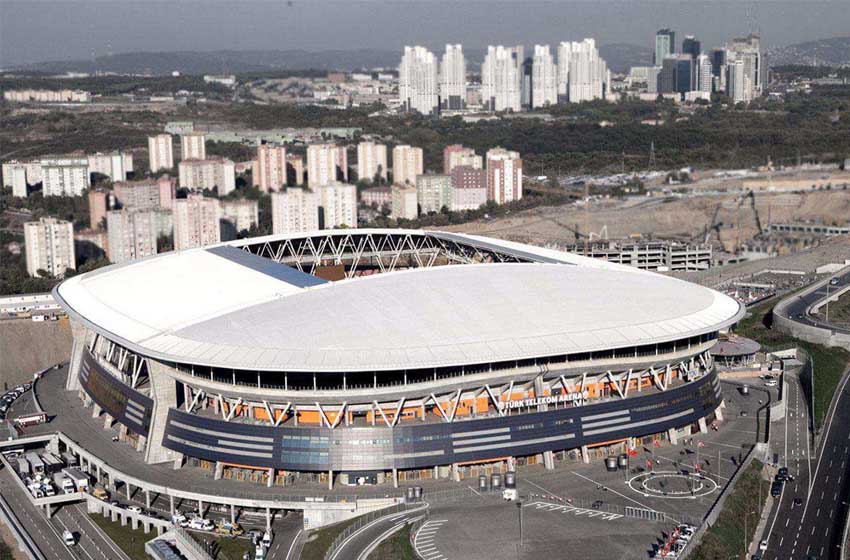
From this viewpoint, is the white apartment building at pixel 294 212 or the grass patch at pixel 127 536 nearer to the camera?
the grass patch at pixel 127 536

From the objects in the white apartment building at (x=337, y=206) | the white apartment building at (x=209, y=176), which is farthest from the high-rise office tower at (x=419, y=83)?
the white apartment building at (x=337, y=206)

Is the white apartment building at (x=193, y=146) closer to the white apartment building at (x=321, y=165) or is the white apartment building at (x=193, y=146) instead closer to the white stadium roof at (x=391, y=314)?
the white apartment building at (x=321, y=165)

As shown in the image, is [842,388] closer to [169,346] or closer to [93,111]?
[169,346]

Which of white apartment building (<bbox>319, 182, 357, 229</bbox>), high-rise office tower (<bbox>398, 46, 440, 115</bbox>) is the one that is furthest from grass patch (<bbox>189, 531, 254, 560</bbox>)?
high-rise office tower (<bbox>398, 46, 440, 115</bbox>)

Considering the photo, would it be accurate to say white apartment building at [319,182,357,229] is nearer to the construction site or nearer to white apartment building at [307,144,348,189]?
the construction site

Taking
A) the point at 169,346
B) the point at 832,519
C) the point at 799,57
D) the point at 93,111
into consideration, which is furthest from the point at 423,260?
the point at 799,57

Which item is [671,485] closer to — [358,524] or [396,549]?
[396,549]
